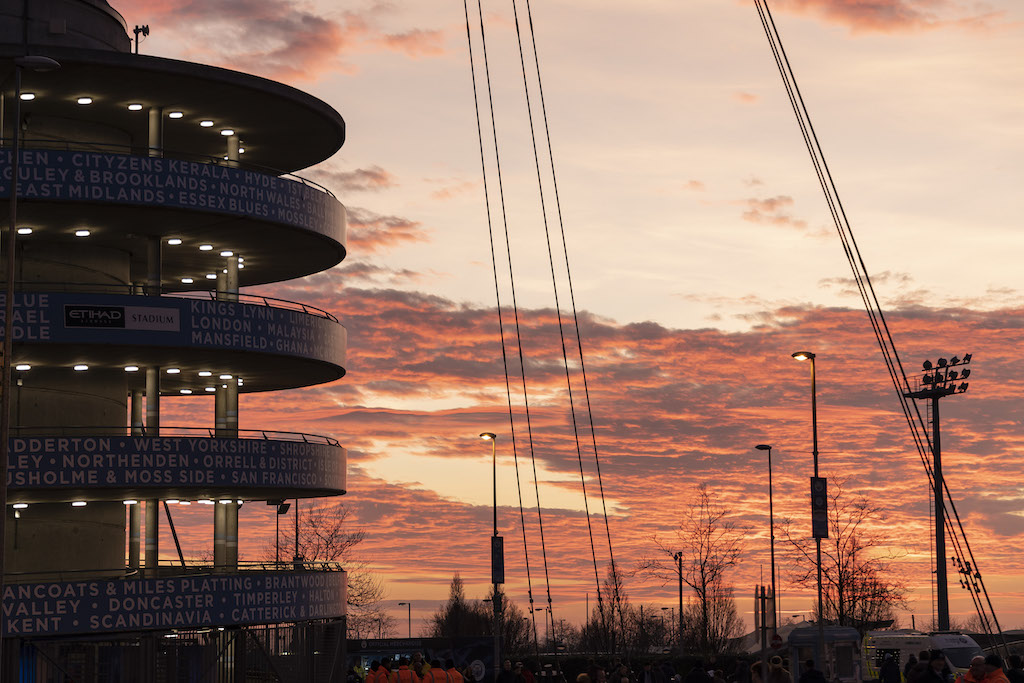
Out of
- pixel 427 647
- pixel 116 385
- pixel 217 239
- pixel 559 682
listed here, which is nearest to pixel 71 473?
pixel 116 385

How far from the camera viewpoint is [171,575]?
1681 inches

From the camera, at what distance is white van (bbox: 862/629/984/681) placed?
46.6m

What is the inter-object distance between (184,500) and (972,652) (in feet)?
89.8

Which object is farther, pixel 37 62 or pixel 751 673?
pixel 751 673

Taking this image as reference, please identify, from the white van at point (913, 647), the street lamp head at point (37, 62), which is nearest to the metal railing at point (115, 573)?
the street lamp head at point (37, 62)

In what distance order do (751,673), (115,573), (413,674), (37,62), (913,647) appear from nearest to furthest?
(37,62), (413,674), (751,673), (115,573), (913,647)

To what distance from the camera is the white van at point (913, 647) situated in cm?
4659

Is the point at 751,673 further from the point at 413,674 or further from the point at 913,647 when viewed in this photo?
the point at 913,647

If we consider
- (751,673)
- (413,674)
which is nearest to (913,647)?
(751,673)

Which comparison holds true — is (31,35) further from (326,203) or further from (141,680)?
(141,680)

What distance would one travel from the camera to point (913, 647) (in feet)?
159

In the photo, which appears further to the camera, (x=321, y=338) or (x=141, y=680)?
(x=321, y=338)

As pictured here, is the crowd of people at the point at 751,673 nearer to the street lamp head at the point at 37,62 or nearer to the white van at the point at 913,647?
the white van at the point at 913,647

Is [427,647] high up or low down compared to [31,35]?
down
